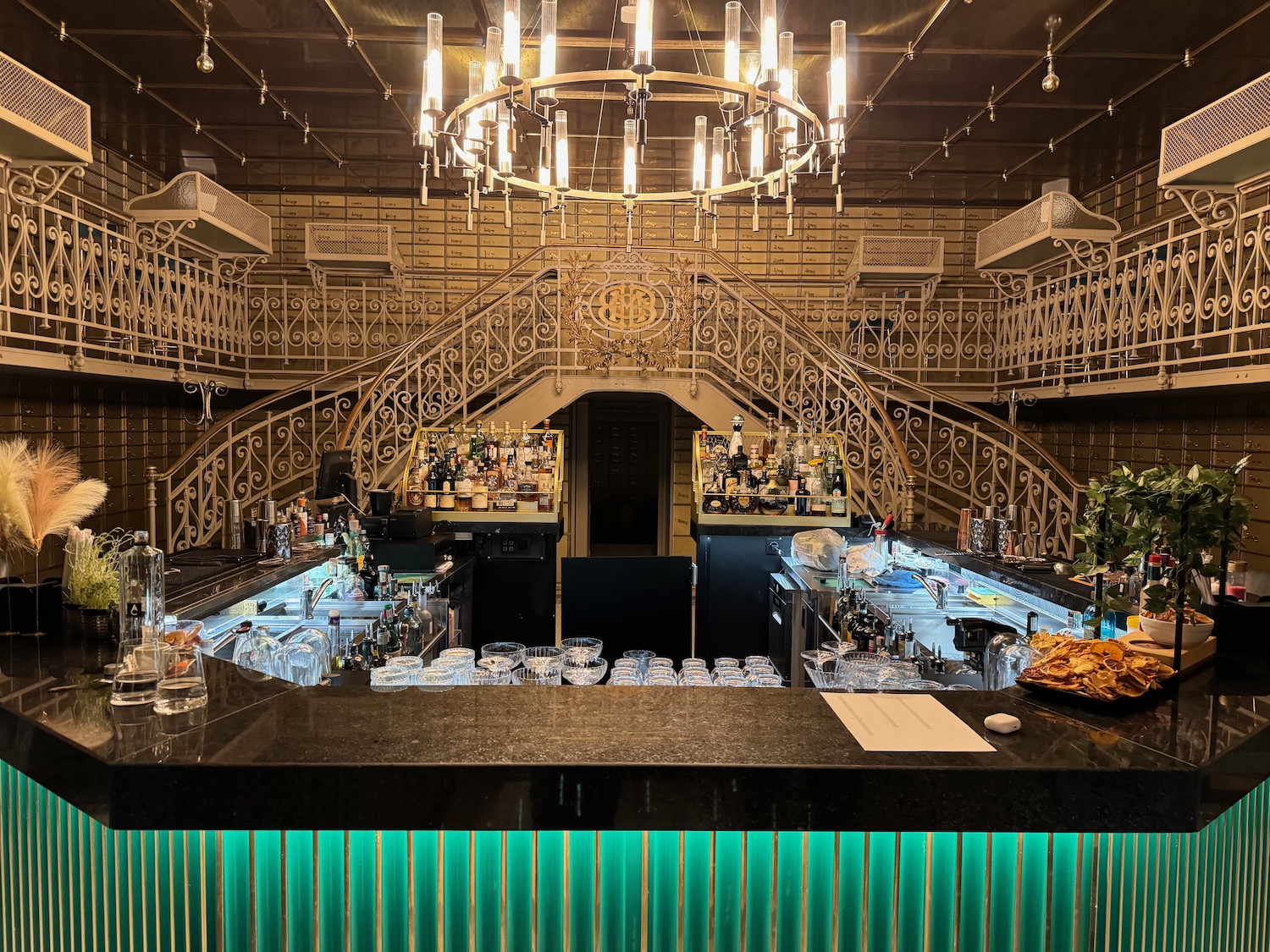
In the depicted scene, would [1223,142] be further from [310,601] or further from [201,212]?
[201,212]

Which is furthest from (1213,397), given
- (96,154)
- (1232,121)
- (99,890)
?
(96,154)

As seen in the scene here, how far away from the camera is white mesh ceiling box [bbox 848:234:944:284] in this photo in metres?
9.57

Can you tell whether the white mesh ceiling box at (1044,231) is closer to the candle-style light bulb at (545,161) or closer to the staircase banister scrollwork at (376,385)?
the staircase banister scrollwork at (376,385)

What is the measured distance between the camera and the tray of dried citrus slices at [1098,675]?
2033 mm

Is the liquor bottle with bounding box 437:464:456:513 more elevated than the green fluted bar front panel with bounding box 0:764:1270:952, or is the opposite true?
the liquor bottle with bounding box 437:464:456:513

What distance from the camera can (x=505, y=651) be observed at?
9.38 feet

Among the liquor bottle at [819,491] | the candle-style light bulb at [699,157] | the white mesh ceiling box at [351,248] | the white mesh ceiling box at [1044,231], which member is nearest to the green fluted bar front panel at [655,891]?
the candle-style light bulb at [699,157]

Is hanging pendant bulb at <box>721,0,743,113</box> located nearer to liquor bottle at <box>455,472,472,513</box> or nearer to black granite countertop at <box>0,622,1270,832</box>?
black granite countertop at <box>0,622,1270,832</box>

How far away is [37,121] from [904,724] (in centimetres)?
638

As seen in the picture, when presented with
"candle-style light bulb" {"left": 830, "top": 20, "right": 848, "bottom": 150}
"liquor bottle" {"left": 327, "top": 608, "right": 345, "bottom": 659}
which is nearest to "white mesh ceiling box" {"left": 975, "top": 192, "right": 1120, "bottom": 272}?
"candle-style light bulb" {"left": 830, "top": 20, "right": 848, "bottom": 150}

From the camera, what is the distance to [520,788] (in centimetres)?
163

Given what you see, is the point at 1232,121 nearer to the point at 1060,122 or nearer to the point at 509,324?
the point at 1060,122

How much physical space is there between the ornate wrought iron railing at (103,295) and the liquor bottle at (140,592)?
14.0 ft

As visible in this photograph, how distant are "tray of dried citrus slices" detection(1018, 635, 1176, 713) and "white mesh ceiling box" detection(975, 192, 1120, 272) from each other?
670 centimetres
